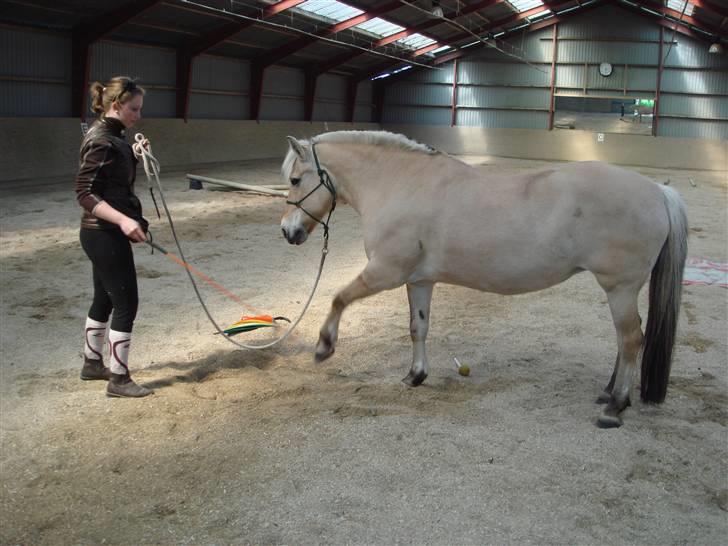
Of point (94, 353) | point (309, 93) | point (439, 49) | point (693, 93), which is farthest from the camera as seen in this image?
point (439, 49)

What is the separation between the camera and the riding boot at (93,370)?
4.33m

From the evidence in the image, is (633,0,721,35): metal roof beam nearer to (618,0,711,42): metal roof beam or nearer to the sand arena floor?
(618,0,711,42): metal roof beam

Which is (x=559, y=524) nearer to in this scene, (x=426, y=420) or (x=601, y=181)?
(x=426, y=420)

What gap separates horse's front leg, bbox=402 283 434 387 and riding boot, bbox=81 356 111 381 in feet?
6.47

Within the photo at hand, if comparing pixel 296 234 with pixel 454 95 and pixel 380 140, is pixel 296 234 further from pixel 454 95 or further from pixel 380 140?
pixel 454 95

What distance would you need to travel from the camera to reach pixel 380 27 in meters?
24.4

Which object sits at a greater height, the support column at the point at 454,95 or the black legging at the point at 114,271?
the support column at the point at 454,95

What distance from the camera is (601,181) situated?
3.88 meters

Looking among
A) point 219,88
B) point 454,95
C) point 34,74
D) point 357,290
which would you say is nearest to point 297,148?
point 357,290

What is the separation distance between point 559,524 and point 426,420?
44.5 inches

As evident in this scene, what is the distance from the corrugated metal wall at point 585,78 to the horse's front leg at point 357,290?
87.4 ft

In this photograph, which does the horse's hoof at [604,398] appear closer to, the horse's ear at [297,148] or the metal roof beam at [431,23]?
the horse's ear at [297,148]

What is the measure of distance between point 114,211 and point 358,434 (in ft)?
6.05

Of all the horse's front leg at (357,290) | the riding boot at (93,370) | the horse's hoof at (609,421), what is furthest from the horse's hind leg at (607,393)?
the riding boot at (93,370)
